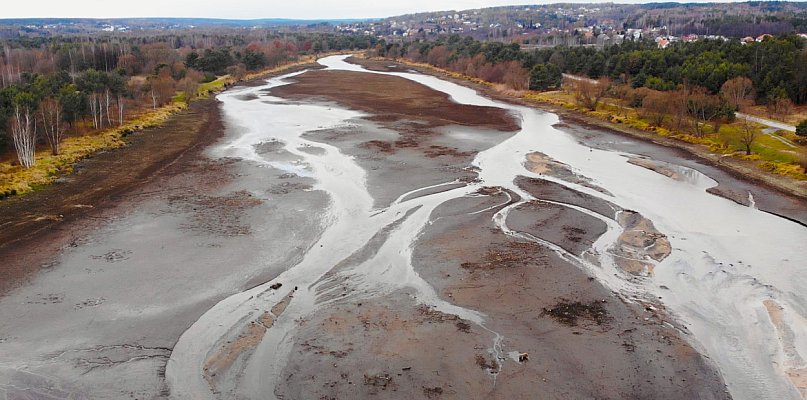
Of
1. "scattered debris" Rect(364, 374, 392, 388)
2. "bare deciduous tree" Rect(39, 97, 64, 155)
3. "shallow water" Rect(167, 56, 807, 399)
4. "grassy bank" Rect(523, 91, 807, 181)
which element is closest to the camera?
"scattered debris" Rect(364, 374, 392, 388)

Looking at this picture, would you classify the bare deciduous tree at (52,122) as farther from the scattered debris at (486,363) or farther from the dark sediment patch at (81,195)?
the scattered debris at (486,363)

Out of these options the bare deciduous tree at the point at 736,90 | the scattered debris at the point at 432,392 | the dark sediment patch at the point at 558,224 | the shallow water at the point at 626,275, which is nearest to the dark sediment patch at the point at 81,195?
the shallow water at the point at 626,275

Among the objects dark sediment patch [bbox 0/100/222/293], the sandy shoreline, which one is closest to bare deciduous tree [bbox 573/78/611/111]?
the sandy shoreline

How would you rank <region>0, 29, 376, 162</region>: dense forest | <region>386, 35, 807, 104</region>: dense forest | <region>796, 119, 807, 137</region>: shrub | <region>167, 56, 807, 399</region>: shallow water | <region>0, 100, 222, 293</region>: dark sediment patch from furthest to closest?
<region>386, 35, 807, 104</region>: dense forest < <region>796, 119, 807, 137</region>: shrub < <region>0, 29, 376, 162</region>: dense forest < <region>0, 100, 222, 293</region>: dark sediment patch < <region>167, 56, 807, 399</region>: shallow water

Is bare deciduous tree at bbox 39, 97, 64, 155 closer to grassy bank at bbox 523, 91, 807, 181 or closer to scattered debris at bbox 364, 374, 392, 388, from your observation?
scattered debris at bbox 364, 374, 392, 388

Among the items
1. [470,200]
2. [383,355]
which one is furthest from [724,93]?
[383,355]

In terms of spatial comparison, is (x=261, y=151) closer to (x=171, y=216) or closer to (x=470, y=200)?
(x=171, y=216)
